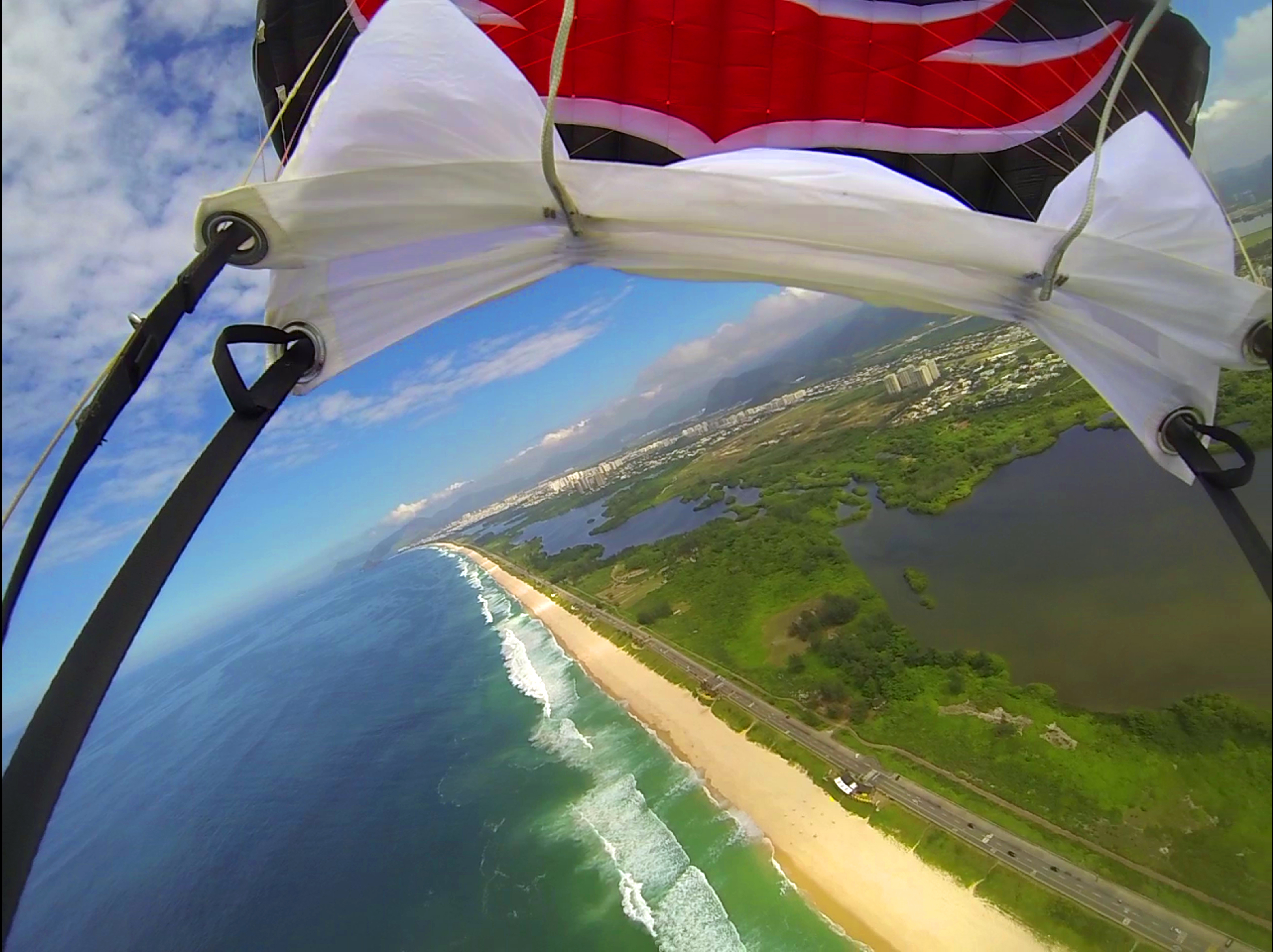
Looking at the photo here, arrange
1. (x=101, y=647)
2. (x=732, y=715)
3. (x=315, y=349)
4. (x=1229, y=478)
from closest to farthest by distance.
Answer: (x=101, y=647), (x=1229, y=478), (x=315, y=349), (x=732, y=715)

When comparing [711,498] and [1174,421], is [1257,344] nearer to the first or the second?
[1174,421]

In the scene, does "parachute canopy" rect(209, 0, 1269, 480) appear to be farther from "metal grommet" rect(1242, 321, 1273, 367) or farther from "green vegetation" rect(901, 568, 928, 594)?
"green vegetation" rect(901, 568, 928, 594)

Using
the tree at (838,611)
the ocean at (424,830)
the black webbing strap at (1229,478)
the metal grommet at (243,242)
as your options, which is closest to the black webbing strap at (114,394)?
the metal grommet at (243,242)

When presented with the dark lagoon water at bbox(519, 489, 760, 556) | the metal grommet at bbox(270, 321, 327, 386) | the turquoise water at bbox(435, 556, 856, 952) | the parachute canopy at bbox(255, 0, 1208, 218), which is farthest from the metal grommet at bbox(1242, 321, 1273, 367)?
the dark lagoon water at bbox(519, 489, 760, 556)

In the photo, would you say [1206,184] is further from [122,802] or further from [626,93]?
[122,802]

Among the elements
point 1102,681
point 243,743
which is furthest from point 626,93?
point 243,743

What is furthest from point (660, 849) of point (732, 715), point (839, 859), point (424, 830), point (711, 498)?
point (711, 498)
